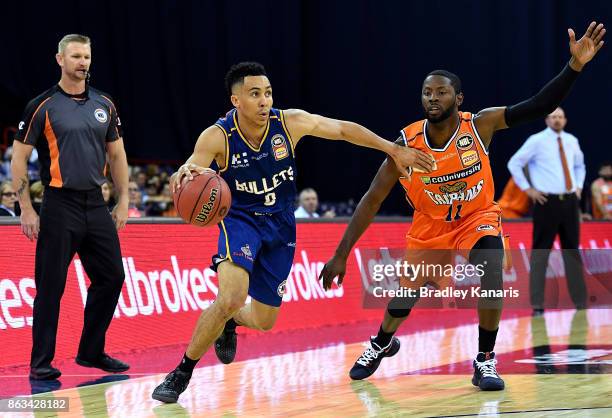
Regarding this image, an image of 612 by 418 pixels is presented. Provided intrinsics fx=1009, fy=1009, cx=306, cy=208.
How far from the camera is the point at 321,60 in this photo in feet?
70.5

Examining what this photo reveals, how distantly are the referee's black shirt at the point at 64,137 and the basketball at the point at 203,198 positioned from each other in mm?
1560

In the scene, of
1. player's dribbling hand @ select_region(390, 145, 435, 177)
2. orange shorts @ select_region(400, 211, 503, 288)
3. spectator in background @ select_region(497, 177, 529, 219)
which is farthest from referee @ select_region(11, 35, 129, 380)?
spectator in background @ select_region(497, 177, 529, 219)

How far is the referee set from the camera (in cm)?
686

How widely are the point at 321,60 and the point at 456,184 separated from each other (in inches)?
607

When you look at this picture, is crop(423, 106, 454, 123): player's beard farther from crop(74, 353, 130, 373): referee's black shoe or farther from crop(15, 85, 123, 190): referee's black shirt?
crop(74, 353, 130, 373): referee's black shoe

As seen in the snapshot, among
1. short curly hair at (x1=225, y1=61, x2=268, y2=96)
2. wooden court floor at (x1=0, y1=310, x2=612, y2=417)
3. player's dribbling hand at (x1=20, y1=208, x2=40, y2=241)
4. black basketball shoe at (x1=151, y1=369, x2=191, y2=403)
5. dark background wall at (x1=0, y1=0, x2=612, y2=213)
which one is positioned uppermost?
dark background wall at (x1=0, y1=0, x2=612, y2=213)

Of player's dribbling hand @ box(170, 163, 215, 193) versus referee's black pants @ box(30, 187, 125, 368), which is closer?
player's dribbling hand @ box(170, 163, 215, 193)

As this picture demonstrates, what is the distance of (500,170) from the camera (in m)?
19.4

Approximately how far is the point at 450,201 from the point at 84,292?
10.6ft

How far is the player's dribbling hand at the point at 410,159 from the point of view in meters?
6.12

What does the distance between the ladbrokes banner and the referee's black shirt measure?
1010 mm

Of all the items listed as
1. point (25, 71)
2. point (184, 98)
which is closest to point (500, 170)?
point (184, 98)

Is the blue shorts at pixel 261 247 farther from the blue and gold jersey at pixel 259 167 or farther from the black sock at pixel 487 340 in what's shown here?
the black sock at pixel 487 340

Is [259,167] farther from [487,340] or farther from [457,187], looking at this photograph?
[487,340]
